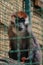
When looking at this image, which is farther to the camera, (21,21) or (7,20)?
(7,20)

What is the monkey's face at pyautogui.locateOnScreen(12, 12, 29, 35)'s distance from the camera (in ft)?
16.3

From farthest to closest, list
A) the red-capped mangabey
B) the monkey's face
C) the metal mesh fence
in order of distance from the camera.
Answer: the metal mesh fence
the monkey's face
the red-capped mangabey

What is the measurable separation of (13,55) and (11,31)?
49 cm

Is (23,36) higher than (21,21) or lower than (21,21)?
lower

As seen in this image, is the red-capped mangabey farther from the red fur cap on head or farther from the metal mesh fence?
the metal mesh fence

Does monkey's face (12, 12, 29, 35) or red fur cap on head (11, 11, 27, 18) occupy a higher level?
red fur cap on head (11, 11, 27, 18)

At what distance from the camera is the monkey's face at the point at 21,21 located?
16.3 ft

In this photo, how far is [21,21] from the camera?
511cm

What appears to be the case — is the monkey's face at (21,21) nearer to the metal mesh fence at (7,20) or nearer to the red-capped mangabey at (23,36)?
the red-capped mangabey at (23,36)

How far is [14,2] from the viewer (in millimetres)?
6344

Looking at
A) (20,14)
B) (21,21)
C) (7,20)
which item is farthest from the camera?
(7,20)

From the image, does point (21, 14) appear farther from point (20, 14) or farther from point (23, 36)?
point (23, 36)

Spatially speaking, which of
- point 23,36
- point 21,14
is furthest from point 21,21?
point 23,36

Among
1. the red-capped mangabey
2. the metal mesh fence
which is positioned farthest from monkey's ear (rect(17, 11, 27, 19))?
the metal mesh fence
